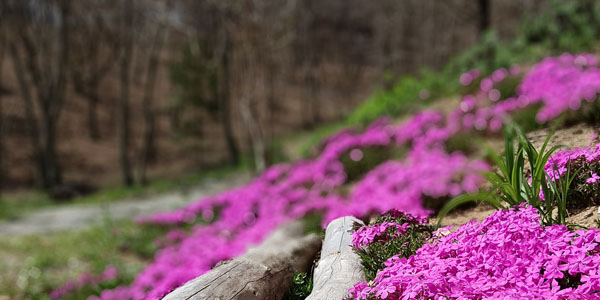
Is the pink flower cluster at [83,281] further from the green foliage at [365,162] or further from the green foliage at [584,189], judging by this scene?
the green foliage at [584,189]

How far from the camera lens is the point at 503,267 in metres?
2.07

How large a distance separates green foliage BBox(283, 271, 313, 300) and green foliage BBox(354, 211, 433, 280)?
1.47 ft

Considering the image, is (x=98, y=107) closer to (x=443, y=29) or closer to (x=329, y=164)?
(x=329, y=164)

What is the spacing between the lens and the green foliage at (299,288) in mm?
2912

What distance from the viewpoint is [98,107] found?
3089 centimetres

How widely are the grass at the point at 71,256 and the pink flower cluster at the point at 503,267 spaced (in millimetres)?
4714

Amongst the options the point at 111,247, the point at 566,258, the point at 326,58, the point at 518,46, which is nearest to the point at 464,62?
the point at 518,46

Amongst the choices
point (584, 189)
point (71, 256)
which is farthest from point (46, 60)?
point (584, 189)

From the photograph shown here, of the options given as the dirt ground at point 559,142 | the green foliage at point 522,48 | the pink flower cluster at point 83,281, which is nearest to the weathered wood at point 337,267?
the dirt ground at point 559,142

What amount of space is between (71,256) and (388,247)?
661 cm

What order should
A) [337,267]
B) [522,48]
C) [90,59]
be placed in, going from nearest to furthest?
[337,267] → [522,48] → [90,59]

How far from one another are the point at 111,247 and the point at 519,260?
24.4 ft

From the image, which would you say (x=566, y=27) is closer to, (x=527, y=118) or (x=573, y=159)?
(x=527, y=118)

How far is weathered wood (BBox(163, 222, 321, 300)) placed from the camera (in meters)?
2.47
